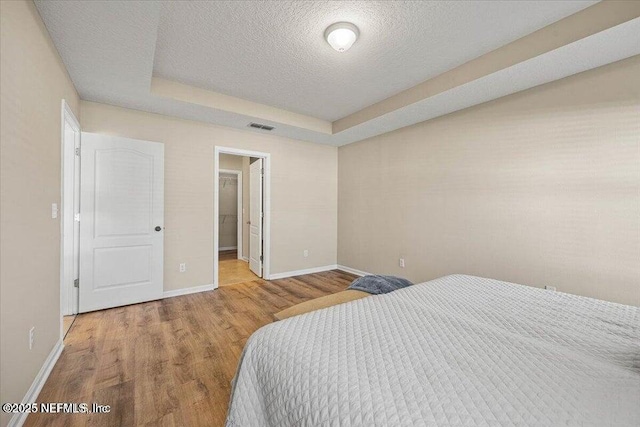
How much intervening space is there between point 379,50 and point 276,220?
2884 mm

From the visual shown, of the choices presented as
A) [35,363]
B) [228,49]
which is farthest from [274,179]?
[35,363]

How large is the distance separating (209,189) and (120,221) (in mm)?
1125

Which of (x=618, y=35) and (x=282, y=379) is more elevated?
(x=618, y=35)

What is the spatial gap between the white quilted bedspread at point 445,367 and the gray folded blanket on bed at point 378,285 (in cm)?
66

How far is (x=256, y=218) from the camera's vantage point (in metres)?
4.65

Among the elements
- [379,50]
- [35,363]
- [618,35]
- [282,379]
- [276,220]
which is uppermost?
[379,50]

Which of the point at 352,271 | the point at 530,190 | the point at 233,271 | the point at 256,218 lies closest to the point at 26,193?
the point at 256,218

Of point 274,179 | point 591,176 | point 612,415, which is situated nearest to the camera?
point 612,415

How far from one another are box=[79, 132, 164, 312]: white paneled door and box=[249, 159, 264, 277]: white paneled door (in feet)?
4.79

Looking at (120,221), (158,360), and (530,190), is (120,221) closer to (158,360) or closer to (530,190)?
(158,360)

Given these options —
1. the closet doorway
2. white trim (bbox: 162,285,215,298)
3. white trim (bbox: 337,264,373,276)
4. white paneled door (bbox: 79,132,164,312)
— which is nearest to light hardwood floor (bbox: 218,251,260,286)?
the closet doorway

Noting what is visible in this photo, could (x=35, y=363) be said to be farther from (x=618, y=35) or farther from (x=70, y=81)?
(x=618, y=35)

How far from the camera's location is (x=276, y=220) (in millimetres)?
4453

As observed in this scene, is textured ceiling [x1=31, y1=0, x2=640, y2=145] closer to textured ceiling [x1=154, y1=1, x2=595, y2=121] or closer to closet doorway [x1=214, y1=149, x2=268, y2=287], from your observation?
textured ceiling [x1=154, y1=1, x2=595, y2=121]
